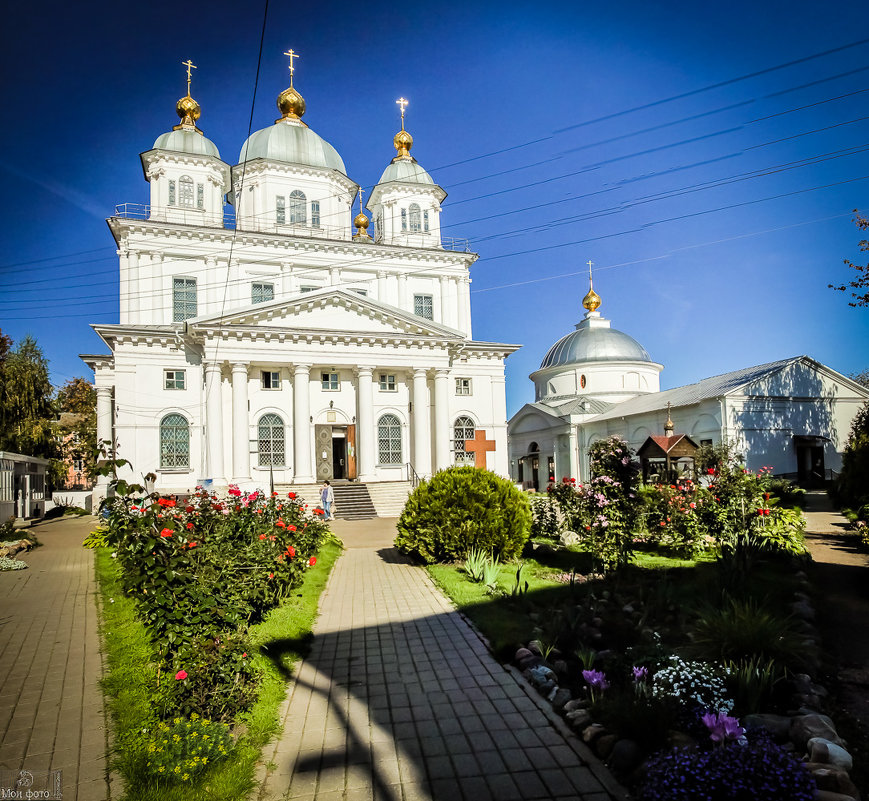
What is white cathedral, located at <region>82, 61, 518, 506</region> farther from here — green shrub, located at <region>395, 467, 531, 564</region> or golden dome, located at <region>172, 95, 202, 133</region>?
green shrub, located at <region>395, 467, 531, 564</region>

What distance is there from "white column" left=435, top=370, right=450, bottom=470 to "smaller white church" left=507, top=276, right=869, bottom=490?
5566mm

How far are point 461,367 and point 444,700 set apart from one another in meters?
27.5

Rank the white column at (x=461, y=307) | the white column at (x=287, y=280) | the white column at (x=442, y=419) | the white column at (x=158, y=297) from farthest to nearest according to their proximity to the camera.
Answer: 1. the white column at (x=461, y=307)
2. the white column at (x=287, y=280)
3. the white column at (x=158, y=297)
4. the white column at (x=442, y=419)

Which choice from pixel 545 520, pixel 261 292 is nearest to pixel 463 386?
pixel 261 292

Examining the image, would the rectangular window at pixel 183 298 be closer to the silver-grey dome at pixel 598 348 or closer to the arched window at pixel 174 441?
the arched window at pixel 174 441

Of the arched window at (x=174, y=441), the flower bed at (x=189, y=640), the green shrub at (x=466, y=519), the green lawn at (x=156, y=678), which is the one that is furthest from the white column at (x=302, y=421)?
the flower bed at (x=189, y=640)

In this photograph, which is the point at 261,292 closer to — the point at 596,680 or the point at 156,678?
the point at 156,678

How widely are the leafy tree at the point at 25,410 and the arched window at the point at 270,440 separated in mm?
12762

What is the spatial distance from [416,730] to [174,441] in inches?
1002

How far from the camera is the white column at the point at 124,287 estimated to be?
28.9 metres

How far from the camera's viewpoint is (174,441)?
27.0 m

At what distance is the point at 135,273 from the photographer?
2908 cm

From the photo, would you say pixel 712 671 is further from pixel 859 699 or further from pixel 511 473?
pixel 511 473

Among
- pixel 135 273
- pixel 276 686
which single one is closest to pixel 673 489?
pixel 276 686
